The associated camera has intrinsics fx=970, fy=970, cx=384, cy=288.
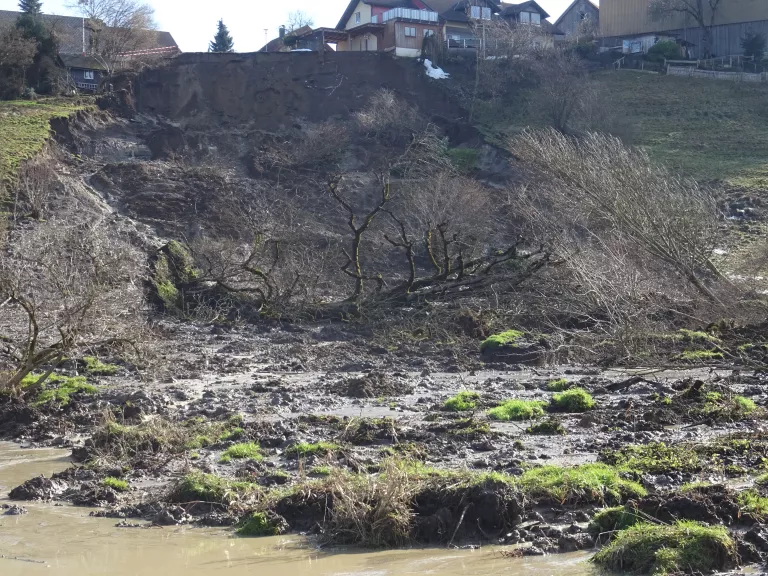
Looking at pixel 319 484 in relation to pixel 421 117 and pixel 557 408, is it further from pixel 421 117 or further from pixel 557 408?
pixel 421 117

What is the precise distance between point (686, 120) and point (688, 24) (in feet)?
48.1

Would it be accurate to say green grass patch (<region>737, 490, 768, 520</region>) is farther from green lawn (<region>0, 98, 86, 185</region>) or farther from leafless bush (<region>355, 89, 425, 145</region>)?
leafless bush (<region>355, 89, 425, 145</region>)

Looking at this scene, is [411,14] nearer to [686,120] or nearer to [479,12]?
[479,12]

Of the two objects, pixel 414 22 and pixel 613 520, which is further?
pixel 414 22

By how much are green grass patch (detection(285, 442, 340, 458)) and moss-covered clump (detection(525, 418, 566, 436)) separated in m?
2.59

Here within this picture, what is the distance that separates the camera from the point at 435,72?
181ft

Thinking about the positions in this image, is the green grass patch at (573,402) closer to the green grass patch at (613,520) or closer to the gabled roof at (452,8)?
the green grass patch at (613,520)

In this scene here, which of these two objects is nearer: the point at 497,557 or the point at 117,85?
the point at 497,557

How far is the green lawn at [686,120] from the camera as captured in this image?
44438 millimetres

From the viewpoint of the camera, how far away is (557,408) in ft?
46.1

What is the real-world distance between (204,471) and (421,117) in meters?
40.1

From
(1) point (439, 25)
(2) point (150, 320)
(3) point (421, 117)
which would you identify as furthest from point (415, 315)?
(1) point (439, 25)

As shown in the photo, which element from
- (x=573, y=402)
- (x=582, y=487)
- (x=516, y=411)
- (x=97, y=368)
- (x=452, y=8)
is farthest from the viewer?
(x=452, y=8)

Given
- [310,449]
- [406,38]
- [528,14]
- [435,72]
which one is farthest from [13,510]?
[528,14]
